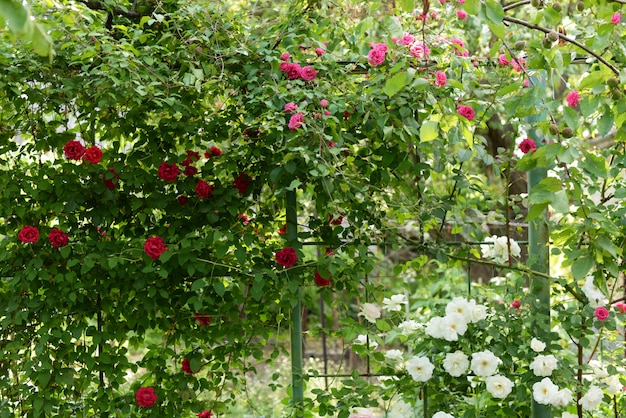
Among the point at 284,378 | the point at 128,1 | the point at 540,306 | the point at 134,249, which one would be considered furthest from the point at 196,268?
the point at 284,378

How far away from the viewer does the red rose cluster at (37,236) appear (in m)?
2.43

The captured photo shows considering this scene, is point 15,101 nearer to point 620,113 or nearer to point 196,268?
point 196,268

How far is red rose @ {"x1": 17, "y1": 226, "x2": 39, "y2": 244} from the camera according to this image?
2.42 metres

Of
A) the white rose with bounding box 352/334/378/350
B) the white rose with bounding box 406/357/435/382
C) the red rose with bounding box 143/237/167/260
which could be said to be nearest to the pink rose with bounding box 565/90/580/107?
the white rose with bounding box 406/357/435/382

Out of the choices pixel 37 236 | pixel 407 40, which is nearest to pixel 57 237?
pixel 37 236

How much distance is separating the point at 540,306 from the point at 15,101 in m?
1.83

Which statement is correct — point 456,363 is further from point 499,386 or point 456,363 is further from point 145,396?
point 145,396

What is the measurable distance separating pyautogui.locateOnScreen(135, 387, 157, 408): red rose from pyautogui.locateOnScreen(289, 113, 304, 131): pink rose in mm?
997

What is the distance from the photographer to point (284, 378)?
524 cm

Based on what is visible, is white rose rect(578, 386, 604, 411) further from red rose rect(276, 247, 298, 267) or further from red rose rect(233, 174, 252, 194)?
red rose rect(233, 174, 252, 194)

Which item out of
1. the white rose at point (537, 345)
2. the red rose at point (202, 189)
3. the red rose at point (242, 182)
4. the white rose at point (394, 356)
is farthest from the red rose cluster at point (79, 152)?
the white rose at point (537, 345)

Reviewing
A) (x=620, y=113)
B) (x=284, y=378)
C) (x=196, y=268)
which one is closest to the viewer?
(x=620, y=113)

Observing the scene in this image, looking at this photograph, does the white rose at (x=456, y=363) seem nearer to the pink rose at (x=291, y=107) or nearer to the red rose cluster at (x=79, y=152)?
the pink rose at (x=291, y=107)

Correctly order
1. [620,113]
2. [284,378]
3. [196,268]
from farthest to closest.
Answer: [284,378]
[196,268]
[620,113]
